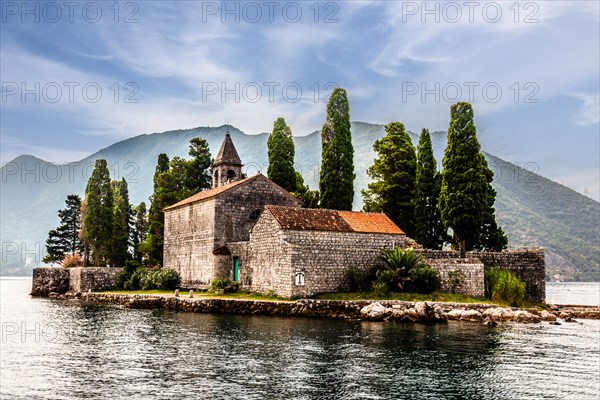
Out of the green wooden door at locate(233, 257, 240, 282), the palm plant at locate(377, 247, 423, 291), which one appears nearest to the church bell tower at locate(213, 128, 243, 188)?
the green wooden door at locate(233, 257, 240, 282)

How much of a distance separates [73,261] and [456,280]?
4815cm

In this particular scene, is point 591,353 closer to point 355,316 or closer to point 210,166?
point 355,316

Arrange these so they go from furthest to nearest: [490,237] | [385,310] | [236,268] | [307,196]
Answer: [307,196], [490,237], [236,268], [385,310]

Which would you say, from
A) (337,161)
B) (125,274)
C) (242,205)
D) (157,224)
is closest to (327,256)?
(242,205)

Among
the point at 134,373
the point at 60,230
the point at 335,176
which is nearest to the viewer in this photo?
the point at 134,373

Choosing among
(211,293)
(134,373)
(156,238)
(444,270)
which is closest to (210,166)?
(156,238)

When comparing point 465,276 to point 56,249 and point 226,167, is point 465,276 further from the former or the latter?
point 56,249

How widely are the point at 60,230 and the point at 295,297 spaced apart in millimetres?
47609

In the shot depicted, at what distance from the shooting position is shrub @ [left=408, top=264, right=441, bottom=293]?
38.5 metres

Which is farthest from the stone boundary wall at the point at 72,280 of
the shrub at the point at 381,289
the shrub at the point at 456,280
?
the shrub at the point at 456,280

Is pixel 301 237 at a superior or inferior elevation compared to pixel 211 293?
superior

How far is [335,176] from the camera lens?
52031mm

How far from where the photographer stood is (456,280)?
3953 cm

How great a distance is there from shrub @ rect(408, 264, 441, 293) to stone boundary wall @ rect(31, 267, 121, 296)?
29887 millimetres
